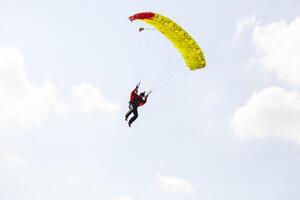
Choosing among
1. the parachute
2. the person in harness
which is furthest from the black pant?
the parachute

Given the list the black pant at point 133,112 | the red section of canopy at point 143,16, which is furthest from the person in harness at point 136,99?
the red section of canopy at point 143,16

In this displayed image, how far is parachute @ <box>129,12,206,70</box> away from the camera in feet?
110

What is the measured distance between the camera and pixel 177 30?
34.0 metres

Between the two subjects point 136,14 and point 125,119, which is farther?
point 125,119

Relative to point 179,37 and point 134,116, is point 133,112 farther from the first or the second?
point 179,37

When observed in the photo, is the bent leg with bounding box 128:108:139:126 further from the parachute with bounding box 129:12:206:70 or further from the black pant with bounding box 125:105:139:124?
the parachute with bounding box 129:12:206:70

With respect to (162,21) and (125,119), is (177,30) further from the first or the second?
(125,119)

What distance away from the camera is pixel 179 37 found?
3438cm

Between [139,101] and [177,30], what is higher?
[177,30]

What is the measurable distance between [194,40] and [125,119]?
21.9 ft

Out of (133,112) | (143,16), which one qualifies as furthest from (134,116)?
(143,16)

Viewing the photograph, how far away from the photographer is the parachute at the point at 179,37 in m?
33.7

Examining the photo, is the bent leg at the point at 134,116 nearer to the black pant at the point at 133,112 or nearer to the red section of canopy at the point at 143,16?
the black pant at the point at 133,112

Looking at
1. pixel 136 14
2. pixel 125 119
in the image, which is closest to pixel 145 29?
pixel 136 14
